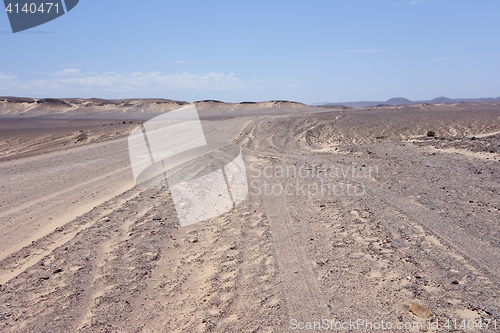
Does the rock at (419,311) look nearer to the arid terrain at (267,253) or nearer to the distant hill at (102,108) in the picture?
the arid terrain at (267,253)

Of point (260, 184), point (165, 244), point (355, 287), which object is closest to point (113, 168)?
point (260, 184)

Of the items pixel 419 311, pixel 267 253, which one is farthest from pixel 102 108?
pixel 419 311

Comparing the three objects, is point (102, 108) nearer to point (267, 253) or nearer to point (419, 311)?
point (267, 253)

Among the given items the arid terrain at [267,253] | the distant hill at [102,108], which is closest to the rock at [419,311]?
the arid terrain at [267,253]

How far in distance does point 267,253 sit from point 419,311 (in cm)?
215

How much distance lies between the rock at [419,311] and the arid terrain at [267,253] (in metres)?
0.03

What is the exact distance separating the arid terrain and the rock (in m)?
0.03

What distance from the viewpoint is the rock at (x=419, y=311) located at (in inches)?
129

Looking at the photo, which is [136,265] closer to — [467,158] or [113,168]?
[113,168]

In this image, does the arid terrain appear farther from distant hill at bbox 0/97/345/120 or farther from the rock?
distant hill at bbox 0/97/345/120

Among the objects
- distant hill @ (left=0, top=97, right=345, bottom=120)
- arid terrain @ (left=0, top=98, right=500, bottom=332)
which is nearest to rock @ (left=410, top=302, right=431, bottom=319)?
arid terrain @ (left=0, top=98, right=500, bottom=332)

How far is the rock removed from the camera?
10.8 ft

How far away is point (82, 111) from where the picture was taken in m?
81.1

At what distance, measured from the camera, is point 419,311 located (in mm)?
3336
